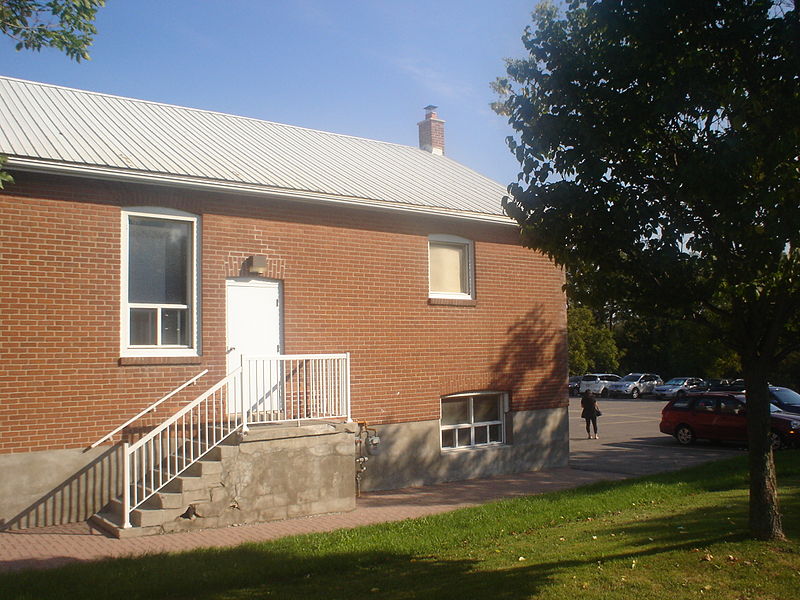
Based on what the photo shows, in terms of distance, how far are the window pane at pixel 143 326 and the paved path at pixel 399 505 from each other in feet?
9.00

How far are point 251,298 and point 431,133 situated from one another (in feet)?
32.7

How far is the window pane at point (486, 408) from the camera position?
16.3 metres

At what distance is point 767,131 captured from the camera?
6.88 metres

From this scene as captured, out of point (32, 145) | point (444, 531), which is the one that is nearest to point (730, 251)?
point (444, 531)

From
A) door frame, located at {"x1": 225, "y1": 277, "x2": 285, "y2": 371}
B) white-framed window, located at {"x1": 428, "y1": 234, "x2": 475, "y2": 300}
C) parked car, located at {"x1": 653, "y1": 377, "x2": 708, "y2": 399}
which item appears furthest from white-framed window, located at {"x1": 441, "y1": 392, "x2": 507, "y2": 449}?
parked car, located at {"x1": 653, "y1": 377, "x2": 708, "y2": 399}

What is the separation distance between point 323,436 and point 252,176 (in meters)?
4.48

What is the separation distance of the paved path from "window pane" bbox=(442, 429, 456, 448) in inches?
31.6

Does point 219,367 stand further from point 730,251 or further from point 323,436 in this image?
point 730,251

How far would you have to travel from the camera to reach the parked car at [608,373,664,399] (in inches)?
2008

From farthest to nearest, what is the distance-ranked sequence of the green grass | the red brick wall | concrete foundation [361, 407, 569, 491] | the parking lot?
the parking lot < concrete foundation [361, 407, 569, 491] < the red brick wall < the green grass

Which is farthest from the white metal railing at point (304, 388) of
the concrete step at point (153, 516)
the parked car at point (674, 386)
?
the parked car at point (674, 386)

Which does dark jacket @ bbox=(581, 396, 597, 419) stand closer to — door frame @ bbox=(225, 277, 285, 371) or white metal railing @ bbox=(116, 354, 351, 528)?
white metal railing @ bbox=(116, 354, 351, 528)

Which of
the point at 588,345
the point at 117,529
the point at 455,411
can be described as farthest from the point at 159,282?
the point at 588,345

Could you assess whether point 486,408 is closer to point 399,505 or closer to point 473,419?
point 473,419
